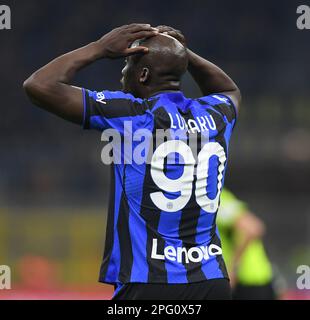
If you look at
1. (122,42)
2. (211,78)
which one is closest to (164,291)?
(122,42)

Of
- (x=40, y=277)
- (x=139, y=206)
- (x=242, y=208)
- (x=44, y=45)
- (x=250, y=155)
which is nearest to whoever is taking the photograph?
(x=139, y=206)

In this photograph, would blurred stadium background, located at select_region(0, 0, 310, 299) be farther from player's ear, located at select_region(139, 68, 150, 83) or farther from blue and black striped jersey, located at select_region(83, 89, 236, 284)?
player's ear, located at select_region(139, 68, 150, 83)

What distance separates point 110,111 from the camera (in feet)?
10.7

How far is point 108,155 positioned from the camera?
341cm

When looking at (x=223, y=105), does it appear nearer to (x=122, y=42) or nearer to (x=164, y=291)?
(x=122, y=42)

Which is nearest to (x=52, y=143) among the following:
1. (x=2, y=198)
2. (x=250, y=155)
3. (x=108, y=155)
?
(x=2, y=198)

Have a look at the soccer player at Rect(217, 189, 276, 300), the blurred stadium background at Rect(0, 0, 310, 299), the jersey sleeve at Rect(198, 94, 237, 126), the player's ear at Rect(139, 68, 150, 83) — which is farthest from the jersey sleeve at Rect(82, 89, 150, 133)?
the blurred stadium background at Rect(0, 0, 310, 299)

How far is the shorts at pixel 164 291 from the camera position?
324 cm

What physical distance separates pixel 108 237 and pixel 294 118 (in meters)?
10.8

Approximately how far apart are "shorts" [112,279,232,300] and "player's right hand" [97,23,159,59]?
969 mm

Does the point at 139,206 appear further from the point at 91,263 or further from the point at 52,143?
the point at 52,143

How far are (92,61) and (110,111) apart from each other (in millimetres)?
238

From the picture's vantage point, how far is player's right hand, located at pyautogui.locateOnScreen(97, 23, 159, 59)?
3309 mm

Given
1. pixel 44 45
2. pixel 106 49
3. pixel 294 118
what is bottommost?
pixel 294 118
